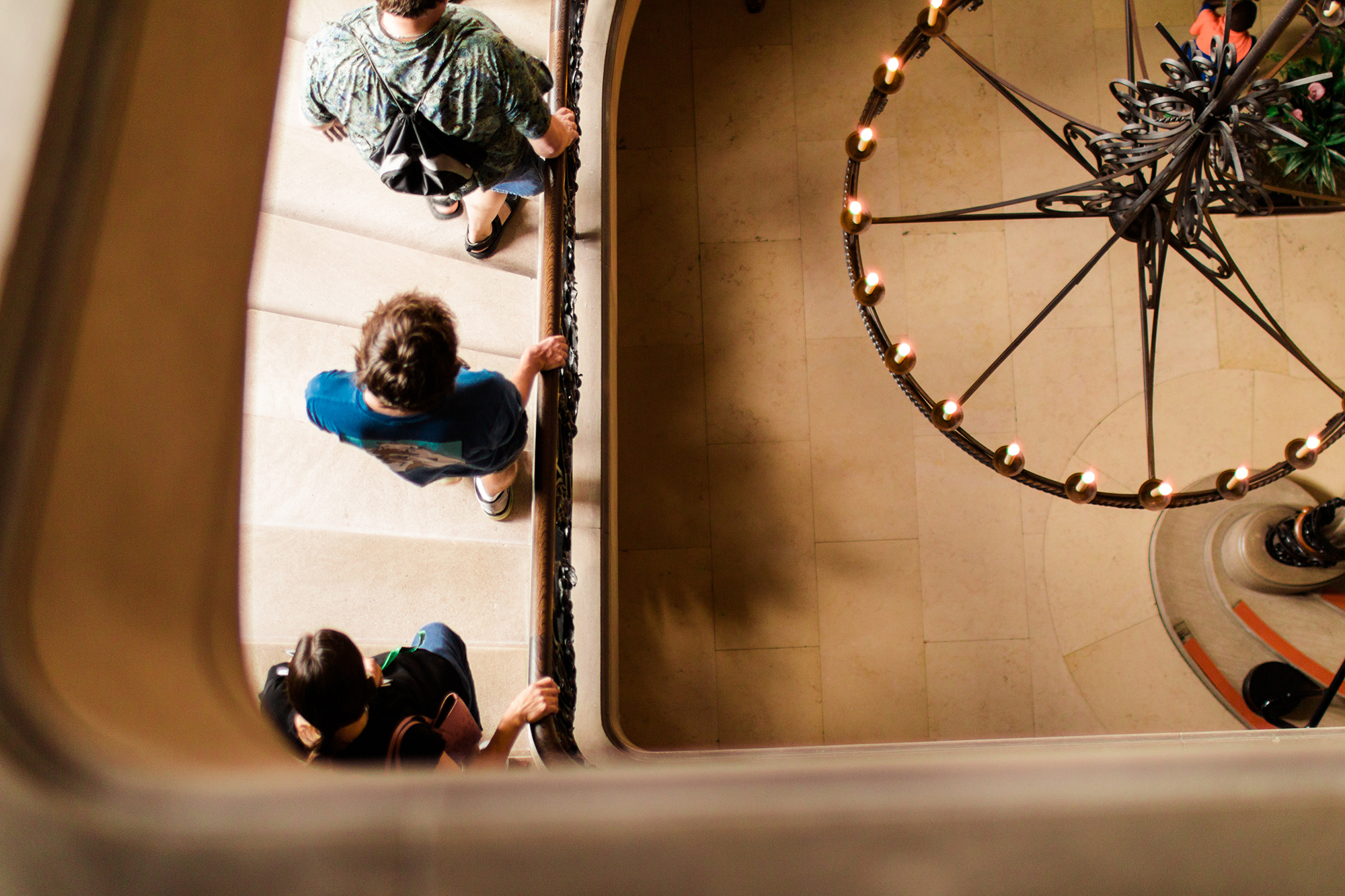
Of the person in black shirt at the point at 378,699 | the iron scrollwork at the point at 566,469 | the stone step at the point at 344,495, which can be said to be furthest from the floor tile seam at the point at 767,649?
the person in black shirt at the point at 378,699

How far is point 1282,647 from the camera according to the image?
416 cm

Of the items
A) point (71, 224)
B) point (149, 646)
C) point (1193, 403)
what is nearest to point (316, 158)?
point (71, 224)

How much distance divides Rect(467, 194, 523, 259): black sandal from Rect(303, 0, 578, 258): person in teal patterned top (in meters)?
0.66

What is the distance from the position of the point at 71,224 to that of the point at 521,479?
2.06 meters

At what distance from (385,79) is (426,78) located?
12 centimetres

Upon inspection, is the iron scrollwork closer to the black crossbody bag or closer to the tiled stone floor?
the black crossbody bag

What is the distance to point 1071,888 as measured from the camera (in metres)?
0.68

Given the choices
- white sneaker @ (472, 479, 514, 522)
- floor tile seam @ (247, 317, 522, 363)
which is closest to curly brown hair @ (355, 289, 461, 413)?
white sneaker @ (472, 479, 514, 522)

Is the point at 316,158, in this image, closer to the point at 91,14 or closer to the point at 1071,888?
the point at 91,14

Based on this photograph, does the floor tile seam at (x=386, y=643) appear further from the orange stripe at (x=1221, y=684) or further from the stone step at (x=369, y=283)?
the orange stripe at (x=1221, y=684)

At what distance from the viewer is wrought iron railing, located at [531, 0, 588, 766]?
227 cm

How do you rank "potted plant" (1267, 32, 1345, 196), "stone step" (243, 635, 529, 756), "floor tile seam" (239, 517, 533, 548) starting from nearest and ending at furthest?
"floor tile seam" (239, 517, 533, 548), "stone step" (243, 635, 529, 756), "potted plant" (1267, 32, 1345, 196)

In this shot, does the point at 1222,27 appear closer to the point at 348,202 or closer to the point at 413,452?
the point at 348,202

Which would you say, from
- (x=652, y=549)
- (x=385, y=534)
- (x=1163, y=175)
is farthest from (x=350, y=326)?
(x=1163, y=175)
